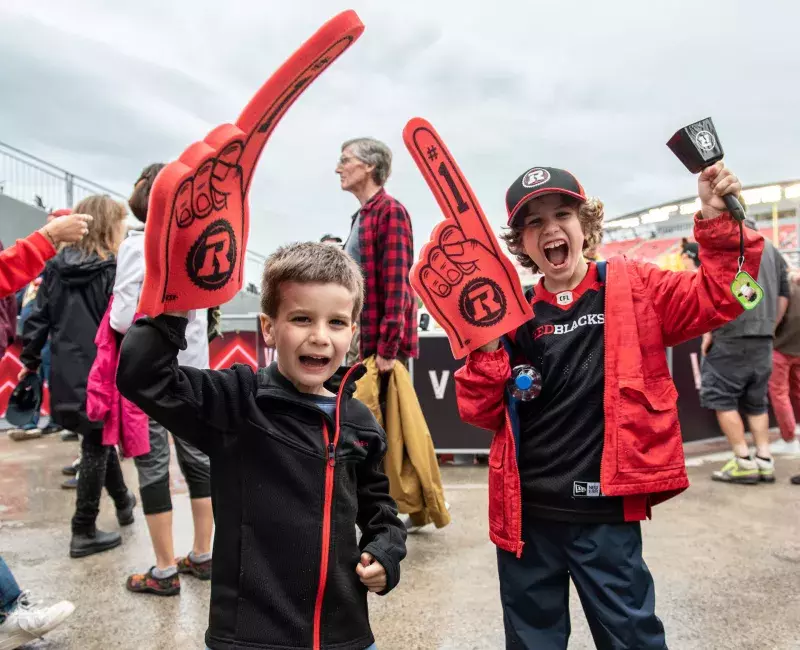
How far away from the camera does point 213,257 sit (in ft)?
4.53

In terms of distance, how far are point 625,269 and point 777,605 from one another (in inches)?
73.3

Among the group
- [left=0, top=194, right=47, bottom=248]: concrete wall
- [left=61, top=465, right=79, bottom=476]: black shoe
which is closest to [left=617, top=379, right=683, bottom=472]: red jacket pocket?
[left=61, top=465, right=79, bottom=476]: black shoe

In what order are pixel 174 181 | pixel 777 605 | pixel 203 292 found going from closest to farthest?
1. pixel 174 181
2. pixel 203 292
3. pixel 777 605

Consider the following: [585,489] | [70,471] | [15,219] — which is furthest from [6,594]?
[15,219]

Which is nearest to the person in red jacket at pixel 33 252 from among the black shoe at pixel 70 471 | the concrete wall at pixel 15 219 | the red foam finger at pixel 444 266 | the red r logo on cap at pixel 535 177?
the red foam finger at pixel 444 266

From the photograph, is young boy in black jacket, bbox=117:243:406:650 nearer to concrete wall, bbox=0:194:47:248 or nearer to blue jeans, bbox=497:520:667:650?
blue jeans, bbox=497:520:667:650

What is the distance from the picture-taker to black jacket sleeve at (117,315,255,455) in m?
1.28

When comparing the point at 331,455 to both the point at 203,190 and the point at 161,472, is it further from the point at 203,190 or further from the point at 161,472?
the point at 161,472

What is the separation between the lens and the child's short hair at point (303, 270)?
1.51 m

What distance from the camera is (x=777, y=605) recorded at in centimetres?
272

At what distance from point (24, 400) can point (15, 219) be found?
46.1 ft

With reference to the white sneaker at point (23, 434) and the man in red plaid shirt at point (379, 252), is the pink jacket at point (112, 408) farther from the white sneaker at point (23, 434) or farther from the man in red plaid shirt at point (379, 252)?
the white sneaker at point (23, 434)

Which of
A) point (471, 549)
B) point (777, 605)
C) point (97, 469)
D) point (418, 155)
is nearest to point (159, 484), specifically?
point (97, 469)

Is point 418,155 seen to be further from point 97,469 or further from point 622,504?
point 97,469
